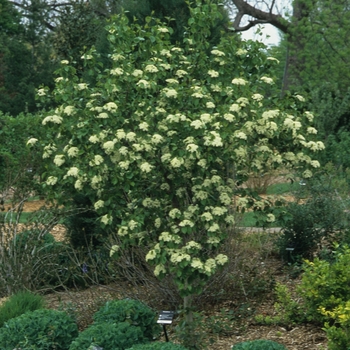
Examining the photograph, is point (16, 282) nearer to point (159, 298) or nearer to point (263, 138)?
point (159, 298)

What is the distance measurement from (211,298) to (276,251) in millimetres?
1459

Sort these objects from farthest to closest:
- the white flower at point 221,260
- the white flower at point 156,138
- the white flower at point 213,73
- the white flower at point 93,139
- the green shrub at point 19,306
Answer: the green shrub at point 19,306
the white flower at point 213,73
the white flower at point 221,260
the white flower at point 93,139
the white flower at point 156,138

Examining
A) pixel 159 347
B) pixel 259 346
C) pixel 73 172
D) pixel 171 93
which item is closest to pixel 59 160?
pixel 73 172

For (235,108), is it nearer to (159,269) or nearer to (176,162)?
(176,162)

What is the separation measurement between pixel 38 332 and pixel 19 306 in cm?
81

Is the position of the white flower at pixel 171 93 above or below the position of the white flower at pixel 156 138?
above

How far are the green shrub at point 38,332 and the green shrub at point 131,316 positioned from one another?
25cm

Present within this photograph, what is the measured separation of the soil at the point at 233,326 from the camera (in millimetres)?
5668

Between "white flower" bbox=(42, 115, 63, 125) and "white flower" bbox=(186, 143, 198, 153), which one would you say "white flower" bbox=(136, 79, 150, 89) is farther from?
"white flower" bbox=(42, 115, 63, 125)

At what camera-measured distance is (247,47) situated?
588 cm

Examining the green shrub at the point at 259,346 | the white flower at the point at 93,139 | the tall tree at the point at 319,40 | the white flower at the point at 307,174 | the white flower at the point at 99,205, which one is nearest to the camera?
the green shrub at the point at 259,346

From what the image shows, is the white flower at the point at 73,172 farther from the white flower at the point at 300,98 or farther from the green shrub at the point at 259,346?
the white flower at the point at 300,98

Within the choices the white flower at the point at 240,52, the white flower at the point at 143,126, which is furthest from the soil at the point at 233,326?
the white flower at the point at 240,52

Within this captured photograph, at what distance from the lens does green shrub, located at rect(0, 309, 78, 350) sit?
5160 millimetres
